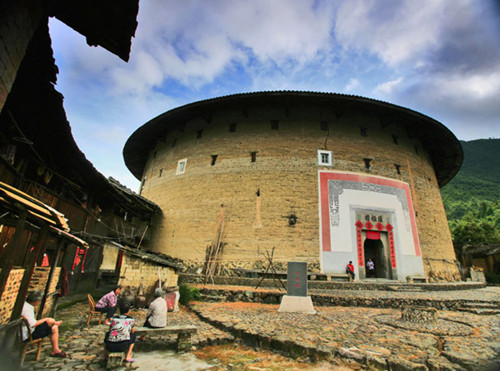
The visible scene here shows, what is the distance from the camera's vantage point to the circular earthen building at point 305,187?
1201 centimetres

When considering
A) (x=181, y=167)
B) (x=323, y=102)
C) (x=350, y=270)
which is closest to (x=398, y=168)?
(x=323, y=102)

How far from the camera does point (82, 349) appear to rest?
3771mm

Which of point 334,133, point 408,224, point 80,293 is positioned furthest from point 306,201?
point 80,293

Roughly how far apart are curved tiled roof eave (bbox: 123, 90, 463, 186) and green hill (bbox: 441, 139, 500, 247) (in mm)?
11135

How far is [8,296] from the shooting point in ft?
12.8

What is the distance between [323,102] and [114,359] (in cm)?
1351

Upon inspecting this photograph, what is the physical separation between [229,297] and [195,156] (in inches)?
343

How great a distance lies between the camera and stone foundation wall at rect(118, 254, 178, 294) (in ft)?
24.5

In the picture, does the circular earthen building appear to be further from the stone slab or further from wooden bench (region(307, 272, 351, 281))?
the stone slab

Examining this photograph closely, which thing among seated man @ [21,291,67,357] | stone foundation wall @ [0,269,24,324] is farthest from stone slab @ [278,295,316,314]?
stone foundation wall @ [0,269,24,324]

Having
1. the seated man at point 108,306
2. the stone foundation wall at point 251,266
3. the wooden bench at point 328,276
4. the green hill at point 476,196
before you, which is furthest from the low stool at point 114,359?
the green hill at point 476,196

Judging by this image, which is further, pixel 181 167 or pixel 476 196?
pixel 476 196

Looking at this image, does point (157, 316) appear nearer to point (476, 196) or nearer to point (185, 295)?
point (185, 295)

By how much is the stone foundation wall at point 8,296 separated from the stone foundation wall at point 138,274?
130 inches
